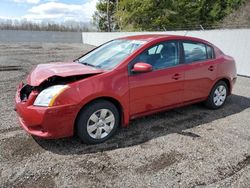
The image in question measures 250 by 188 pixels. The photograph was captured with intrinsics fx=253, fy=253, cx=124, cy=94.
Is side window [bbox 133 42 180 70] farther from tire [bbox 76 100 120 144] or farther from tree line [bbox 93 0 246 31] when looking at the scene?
tree line [bbox 93 0 246 31]

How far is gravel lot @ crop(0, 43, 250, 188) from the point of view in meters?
2.82

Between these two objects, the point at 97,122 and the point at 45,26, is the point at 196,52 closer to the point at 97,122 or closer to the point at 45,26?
the point at 97,122

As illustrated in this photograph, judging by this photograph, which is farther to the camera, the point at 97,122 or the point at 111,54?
the point at 111,54

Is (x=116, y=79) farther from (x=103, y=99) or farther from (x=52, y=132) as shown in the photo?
(x=52, y=132)

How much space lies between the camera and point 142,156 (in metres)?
3.32

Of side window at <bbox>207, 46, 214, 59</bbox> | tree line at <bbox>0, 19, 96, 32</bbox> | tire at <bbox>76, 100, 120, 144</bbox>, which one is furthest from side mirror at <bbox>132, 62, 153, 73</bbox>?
tree line at <bbox>0, 19, 96, 32</bbox>

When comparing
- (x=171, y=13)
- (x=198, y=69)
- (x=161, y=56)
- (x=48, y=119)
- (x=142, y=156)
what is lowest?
(x=142, y=156)

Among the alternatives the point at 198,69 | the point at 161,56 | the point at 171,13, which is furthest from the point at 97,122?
the point at 171,13

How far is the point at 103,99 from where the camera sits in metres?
3.57

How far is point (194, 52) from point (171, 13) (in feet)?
76.3

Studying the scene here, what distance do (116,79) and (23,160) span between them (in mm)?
1607

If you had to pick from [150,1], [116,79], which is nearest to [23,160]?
[116,79]

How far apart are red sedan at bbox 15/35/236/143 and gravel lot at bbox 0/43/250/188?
0.95 ft

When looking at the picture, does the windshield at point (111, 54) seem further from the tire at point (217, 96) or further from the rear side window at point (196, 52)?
the tire at point (217, 96)
